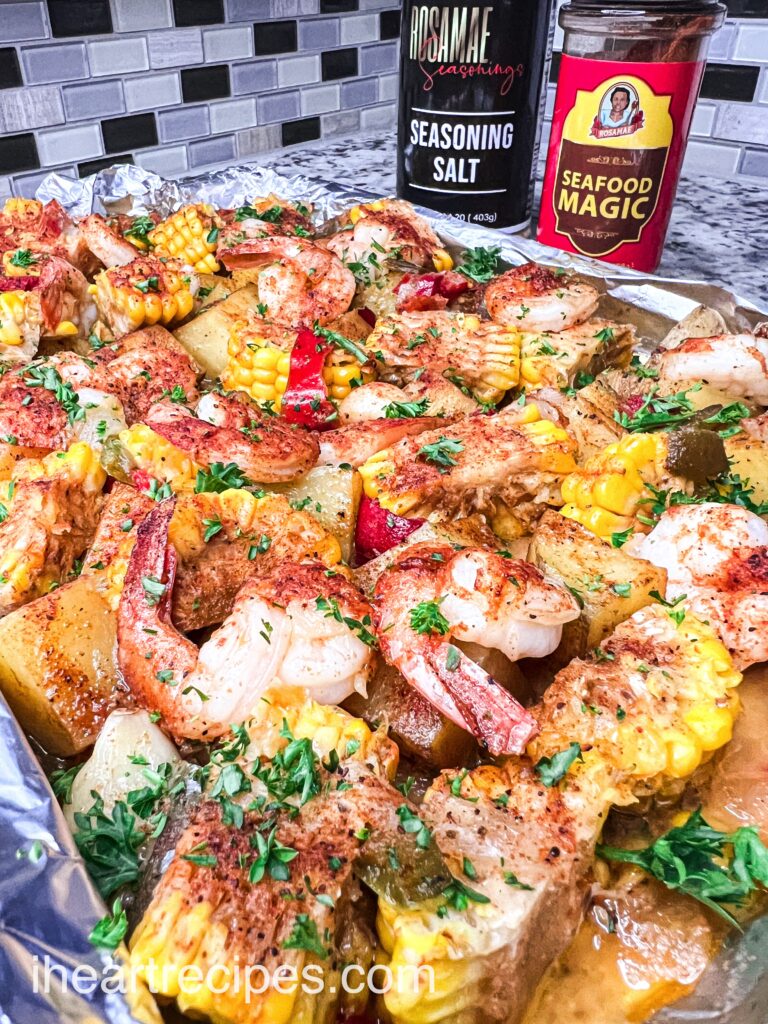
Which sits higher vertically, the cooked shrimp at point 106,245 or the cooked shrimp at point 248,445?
the cooked shrimp at point 106,245

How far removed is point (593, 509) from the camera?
5.86 feet

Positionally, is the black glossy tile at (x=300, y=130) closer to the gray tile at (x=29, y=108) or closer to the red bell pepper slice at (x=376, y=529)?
the gray tile at (x=29, y=108)

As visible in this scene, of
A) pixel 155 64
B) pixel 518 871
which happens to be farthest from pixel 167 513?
pixel 155 64

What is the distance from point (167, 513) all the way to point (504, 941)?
38.7 inches

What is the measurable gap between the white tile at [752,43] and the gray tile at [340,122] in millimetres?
2318

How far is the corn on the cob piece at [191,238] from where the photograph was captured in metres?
2.96

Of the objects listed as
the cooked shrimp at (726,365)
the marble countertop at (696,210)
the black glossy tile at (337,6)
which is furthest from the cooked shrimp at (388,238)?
the black glossy tile at (337,6)

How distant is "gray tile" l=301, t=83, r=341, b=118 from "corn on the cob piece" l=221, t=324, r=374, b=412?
308 centimetres

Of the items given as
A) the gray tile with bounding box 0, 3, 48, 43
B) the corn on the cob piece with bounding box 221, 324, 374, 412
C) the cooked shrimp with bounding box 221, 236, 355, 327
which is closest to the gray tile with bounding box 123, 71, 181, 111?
the gray tile with bounding box 0, 3, 48, 43

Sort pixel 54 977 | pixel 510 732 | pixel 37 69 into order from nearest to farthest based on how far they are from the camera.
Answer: pixel 54 977 → pixel 510 732 → pixel 37 69

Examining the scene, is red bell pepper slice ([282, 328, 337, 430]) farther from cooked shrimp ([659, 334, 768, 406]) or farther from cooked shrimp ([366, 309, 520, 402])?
cooked shrimp ([659, 334, 768, 406])

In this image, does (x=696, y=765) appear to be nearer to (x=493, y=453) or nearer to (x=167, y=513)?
(x=493, y=453)

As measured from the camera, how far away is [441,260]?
2.88 metres

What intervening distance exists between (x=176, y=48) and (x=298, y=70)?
2.76 ft
